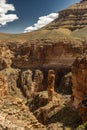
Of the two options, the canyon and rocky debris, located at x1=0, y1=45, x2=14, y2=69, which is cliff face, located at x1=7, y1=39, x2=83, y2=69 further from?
rocky debris, located at x1=0, y1=45, x2=14, y2=69

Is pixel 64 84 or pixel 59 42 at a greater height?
pixel 59 42

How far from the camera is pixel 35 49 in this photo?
125812 millimetres

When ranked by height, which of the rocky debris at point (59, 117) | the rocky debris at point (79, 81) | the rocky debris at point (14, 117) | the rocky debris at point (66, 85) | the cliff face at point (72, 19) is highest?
the cliff face at point (72, 19)

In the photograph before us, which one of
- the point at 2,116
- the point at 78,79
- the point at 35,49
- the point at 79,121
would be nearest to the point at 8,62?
the point at 35,49

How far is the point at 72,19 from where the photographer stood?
18112 cm

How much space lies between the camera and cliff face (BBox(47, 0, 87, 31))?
571 ft

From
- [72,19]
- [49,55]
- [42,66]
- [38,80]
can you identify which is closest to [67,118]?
[38,80]

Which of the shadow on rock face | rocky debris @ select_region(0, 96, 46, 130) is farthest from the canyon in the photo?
rocky debris @ select_region(0, 96, 46, 130)

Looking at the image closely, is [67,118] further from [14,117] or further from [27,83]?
[27,83]

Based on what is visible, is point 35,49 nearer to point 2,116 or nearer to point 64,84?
point 64,84

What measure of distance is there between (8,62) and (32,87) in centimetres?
1469

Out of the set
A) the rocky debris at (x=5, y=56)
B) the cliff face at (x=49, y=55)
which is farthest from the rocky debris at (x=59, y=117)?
Answer: the rocky debris at (x=5, y=56)

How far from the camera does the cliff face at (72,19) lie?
174 meters

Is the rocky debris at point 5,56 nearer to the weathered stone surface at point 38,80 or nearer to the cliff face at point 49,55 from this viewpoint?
the cliff face at point 49,55
